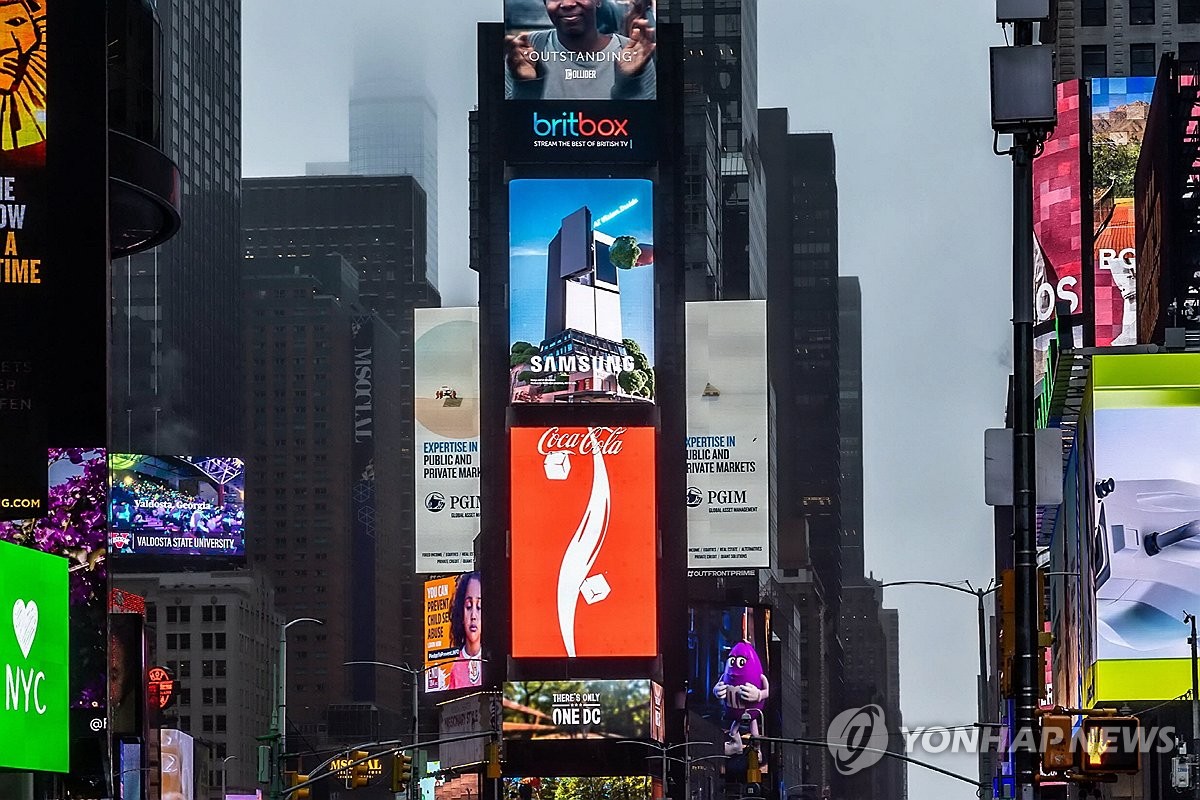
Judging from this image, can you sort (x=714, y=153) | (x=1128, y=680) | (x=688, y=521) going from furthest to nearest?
1. (x=714, y=153)
2. (x=688, y=521)
3. (x=1128, y=680)

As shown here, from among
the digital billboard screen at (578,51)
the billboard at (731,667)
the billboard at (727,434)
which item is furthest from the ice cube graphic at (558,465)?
the billboard at (731,667)

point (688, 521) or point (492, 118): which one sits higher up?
point (492, 118)

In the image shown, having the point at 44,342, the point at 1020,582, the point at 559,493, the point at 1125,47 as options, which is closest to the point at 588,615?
the point at 559,493

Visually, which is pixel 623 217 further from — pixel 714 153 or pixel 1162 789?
pixel 714 153

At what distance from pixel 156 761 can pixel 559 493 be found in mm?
36502

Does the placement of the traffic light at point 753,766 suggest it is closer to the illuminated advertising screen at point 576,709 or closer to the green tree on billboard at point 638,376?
the illuminated advertising screen at point 576,709

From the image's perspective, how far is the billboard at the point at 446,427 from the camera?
118m

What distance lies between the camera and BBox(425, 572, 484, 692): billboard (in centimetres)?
13350

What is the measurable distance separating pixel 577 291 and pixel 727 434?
20688 millimetres

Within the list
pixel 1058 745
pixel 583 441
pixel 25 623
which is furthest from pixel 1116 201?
pixel 25 623

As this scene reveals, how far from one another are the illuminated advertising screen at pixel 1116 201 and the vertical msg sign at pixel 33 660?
81.8m

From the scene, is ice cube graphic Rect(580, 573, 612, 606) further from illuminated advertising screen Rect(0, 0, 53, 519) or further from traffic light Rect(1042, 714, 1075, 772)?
traffic light Rect(1042, 714, 1075, 772)

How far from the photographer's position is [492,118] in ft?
355

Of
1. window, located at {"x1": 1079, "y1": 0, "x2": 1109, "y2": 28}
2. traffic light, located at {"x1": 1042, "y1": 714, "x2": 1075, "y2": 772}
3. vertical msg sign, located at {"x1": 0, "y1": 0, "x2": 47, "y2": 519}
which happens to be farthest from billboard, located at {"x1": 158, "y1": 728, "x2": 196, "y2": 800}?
traffic light, located at {"x1": 1042, "y1": 714, "x2": 1075, "y2": 772}
